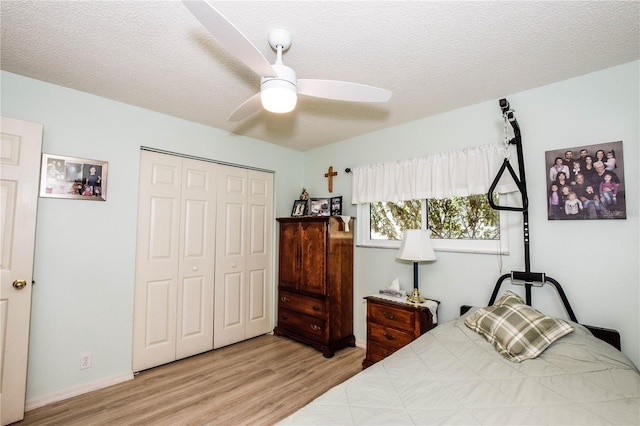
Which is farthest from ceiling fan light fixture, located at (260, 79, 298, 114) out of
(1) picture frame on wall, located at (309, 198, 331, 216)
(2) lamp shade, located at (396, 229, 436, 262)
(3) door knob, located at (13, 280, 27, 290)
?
(1) picture frame on wall, located at (309, 198, 331, 216)

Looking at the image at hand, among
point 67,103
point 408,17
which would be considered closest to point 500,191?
point 408,17

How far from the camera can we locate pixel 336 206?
3.75 metres

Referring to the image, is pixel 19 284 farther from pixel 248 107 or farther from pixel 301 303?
pixel 301 303

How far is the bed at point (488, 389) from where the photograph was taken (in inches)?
45.4

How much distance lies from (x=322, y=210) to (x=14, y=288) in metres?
2.87

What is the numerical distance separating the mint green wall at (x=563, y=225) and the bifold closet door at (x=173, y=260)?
219cm

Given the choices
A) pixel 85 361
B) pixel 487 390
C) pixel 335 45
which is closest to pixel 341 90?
pixel 335 45

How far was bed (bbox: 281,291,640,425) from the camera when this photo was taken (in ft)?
3.79

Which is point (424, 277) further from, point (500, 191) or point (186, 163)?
point (186, 163)

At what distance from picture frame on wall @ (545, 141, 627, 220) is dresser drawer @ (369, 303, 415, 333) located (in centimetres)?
135

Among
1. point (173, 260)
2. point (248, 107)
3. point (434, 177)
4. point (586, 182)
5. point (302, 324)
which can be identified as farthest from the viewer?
point (302, 324)

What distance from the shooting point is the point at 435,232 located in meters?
3.01

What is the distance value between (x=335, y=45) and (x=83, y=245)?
255 cm

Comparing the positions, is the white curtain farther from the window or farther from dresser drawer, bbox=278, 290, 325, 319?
dresser drawer, bbox=278, 290, 325, 319
